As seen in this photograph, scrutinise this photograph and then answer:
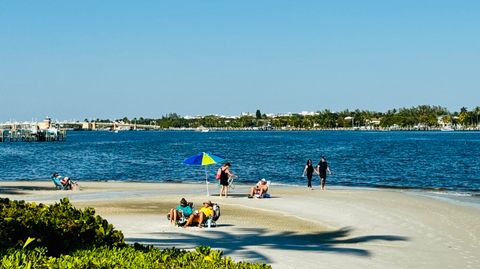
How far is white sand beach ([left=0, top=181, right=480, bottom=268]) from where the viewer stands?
15930 millimetres

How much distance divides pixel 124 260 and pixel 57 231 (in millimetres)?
3538

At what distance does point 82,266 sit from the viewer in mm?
8359

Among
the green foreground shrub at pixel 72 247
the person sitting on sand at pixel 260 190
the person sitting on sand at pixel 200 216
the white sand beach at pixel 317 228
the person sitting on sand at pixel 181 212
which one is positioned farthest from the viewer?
the person sitting on sand at pixel 260 190

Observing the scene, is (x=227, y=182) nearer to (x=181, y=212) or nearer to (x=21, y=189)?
(x=181, y=212)

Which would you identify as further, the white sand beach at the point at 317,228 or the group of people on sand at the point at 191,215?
the group of people on sand at the point at 191,215

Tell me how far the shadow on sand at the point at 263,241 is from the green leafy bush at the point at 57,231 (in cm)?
410

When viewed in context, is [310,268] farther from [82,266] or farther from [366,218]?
[366,218]

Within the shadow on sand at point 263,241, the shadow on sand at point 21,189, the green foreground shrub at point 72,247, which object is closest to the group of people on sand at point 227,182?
the shadow on sand at point 263,241

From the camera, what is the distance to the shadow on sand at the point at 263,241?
16539 mm

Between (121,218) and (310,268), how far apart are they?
424 inches

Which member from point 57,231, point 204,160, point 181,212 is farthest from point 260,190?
point 57,231

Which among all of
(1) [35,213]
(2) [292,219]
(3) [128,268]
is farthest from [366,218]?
(3) [128,268]

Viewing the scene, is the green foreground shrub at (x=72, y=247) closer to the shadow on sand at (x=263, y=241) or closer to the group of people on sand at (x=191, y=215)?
the shadow on sand at (x=263, y=241)

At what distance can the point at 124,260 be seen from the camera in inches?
347
